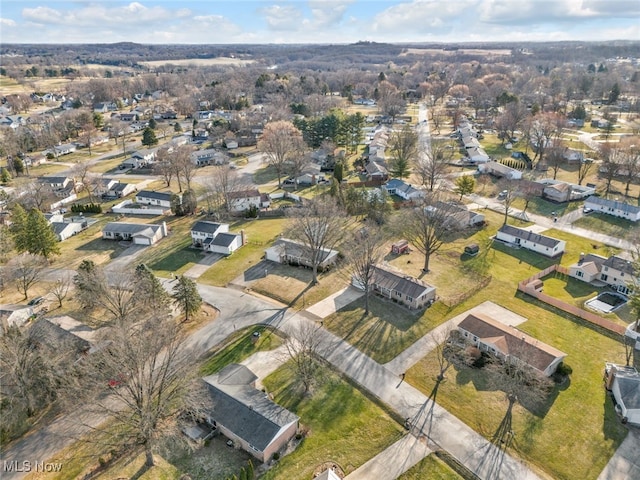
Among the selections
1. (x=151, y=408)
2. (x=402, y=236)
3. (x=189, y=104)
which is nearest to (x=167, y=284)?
(x=151, y=408)

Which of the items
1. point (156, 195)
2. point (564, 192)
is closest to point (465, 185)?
point (564, 192)

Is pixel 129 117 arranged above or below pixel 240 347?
above

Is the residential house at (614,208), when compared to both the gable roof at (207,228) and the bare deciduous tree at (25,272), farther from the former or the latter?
the bare deciduous tree at (25,272)

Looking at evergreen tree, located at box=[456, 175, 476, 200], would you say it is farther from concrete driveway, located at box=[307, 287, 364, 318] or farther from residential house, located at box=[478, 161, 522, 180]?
concrete driveway, located at box=[307, 287, 364, 318]

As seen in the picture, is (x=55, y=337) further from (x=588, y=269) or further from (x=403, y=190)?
(x=403, y=190)

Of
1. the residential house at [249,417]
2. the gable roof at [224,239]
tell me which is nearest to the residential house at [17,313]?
the gable roof at [224,239]
